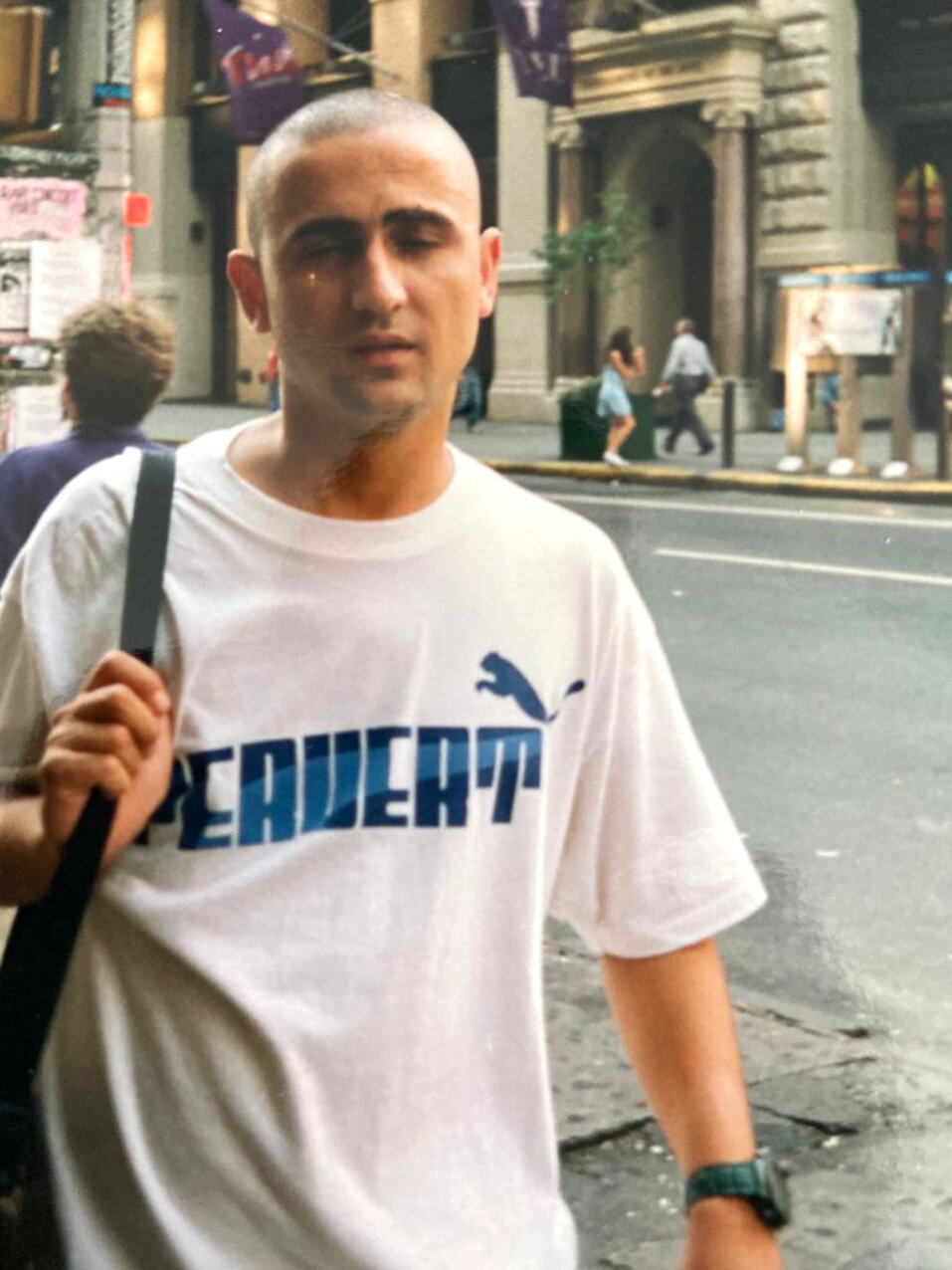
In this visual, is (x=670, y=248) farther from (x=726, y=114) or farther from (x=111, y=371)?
(x=111, y=371)

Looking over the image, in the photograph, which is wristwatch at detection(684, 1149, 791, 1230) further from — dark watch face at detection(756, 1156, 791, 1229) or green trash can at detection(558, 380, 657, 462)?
green trash can at detection(558, 380, 657, 462)

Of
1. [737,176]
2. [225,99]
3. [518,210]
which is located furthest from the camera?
[737,176]

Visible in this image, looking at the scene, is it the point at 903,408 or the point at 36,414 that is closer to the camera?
the point at 36,414

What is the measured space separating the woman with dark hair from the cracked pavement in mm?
8087

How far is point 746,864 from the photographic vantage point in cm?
175

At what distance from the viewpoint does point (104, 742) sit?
1351 mm

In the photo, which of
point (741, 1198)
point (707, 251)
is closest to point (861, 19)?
point (707, 251)

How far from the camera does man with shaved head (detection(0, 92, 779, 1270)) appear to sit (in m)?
1.45

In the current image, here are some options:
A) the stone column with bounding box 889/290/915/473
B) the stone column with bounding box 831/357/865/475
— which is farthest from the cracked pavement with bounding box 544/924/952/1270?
the stone column with bounding box 831/357/865/475

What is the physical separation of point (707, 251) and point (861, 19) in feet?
5.63

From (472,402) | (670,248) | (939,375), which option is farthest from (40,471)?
(939,375)

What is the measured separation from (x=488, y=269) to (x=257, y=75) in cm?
Answer: 65

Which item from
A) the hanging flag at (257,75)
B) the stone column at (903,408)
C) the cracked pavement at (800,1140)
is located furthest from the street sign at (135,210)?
the stone column at (903,408)

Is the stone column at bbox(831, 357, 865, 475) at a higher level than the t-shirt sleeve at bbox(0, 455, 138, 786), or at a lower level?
lower
